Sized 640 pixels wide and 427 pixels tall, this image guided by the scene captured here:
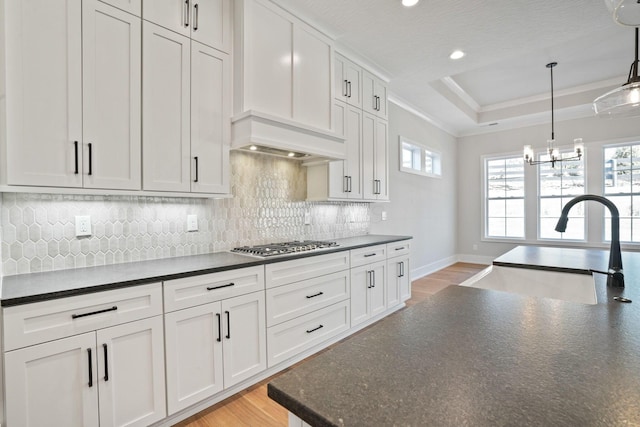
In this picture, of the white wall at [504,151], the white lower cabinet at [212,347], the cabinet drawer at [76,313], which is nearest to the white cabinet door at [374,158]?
the white lower cabinet at [212,347]

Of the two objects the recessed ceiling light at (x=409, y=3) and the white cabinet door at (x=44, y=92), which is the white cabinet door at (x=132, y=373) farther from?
the recessed ceiling light at (x=409, y=3)

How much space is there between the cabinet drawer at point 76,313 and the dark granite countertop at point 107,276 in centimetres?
4

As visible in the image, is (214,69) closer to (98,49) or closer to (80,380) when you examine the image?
(98,49)

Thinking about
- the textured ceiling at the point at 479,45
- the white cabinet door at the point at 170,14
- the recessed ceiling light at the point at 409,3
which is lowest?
the white cabinet door at the point at 170,14

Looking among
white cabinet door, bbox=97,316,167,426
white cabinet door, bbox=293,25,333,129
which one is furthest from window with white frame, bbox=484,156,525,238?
white cabinet door, bbox=97,316,167,426

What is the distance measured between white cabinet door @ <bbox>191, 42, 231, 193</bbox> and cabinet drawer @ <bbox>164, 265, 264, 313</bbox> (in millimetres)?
655

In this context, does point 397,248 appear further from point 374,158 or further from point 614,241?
point 614,241

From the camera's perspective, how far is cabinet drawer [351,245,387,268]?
10.0 feet

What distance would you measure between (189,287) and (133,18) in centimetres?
166

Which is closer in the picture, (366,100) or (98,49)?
(98,49)

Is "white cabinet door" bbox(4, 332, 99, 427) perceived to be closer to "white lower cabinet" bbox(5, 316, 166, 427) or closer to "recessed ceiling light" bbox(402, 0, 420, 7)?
"white lower cabinet" bbox(5, 316, 166, 427)

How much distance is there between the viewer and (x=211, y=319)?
1908mm

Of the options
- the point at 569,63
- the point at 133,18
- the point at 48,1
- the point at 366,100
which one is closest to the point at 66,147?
the point at 48,1

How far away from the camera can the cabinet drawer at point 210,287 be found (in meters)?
1.73
